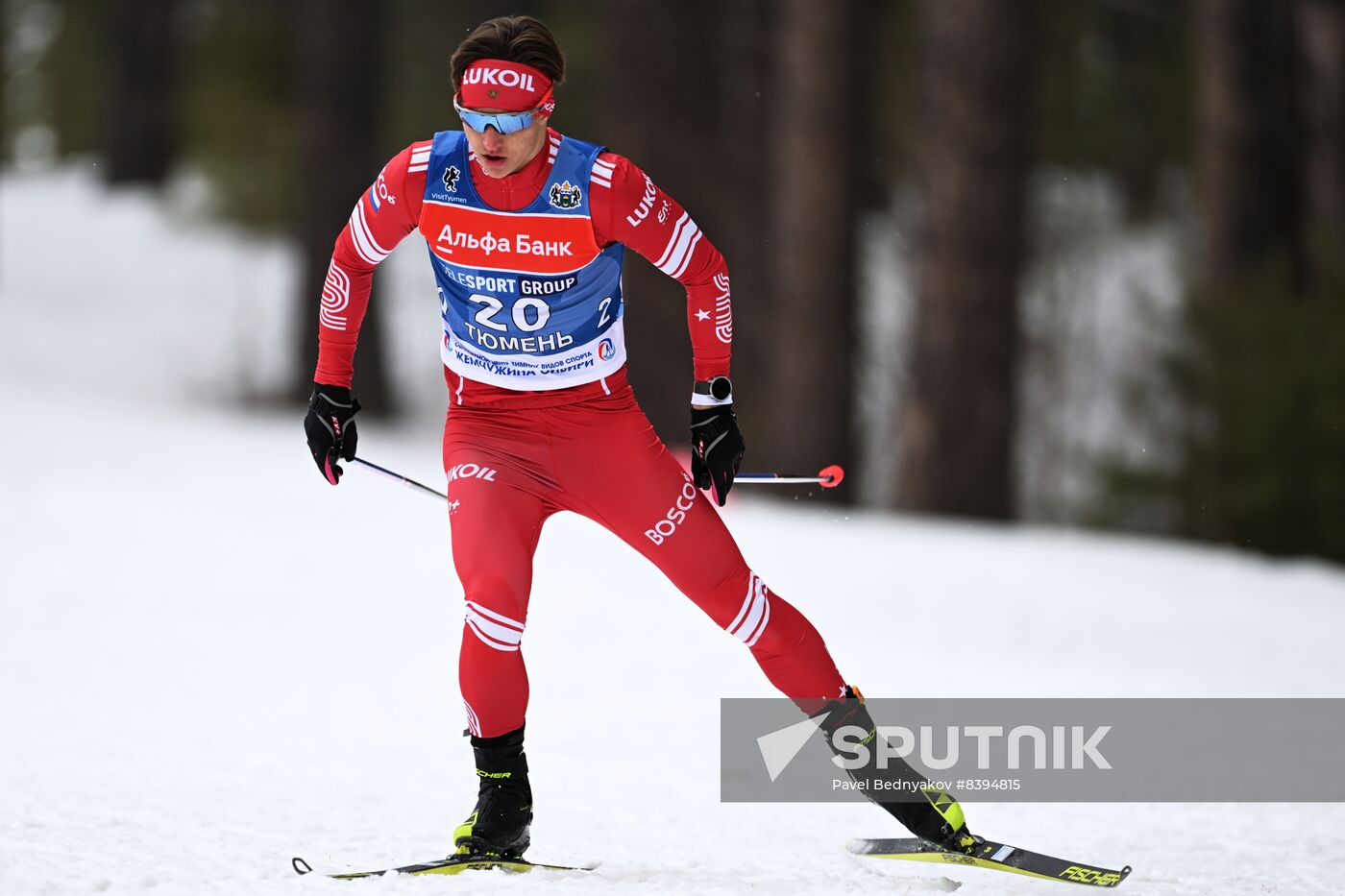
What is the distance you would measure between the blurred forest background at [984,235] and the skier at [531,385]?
641 centimetres

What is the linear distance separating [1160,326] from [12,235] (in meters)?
15.6

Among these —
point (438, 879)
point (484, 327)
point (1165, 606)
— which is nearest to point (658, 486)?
point (484, 327)

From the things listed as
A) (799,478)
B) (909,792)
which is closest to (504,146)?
(799,478)

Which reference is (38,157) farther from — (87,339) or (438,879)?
(438,879)

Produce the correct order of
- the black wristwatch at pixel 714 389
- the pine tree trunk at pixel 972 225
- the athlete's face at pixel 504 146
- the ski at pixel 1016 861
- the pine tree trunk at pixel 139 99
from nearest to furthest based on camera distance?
the athlete's face at pixel 504 146
the ski at pixel 1016 861
the black wristwatch at pixel 714 389
the pine tree trunk at pixel 972 225
the pine tree trunk at pixel 139 99

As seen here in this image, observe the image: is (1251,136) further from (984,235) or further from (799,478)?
(799,478)

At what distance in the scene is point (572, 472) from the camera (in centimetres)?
411

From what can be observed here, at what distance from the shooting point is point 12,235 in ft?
67.3

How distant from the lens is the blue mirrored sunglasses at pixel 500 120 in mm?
3852

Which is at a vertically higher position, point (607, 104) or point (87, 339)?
point (607, 104)

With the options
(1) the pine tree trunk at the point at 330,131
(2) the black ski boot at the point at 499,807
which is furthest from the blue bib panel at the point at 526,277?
(1) the pine tree trunk at the point at 330,131

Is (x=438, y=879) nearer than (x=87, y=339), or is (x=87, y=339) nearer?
(x=438, y=879)

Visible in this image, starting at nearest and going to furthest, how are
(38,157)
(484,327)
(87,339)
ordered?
(484,327) → (87,339) → (38,157)

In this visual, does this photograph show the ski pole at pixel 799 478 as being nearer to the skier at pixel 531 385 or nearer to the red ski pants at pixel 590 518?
the skier at pixel 531 385
